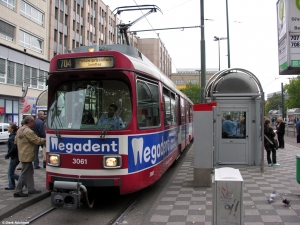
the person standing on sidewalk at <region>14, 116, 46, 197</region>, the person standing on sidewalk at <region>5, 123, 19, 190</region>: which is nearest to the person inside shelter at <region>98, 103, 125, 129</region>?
the person standing on sidewalk at <region>14, 116, 46, 197</region>

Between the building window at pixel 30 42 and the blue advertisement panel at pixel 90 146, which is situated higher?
the building window at pixel 30 42

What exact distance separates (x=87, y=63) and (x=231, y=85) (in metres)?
6.55

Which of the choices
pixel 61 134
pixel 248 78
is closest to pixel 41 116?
pixel 61 134

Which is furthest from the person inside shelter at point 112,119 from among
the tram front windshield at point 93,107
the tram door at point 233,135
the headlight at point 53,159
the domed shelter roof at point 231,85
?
the tram door at point 233,135

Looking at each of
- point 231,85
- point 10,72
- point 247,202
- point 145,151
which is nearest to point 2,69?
point 10,72

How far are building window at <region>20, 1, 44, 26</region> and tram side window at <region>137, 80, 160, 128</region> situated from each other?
2886cm

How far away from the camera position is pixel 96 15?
5122cm

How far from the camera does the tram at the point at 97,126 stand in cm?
568

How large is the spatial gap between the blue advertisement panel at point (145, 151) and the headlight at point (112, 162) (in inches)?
7.8

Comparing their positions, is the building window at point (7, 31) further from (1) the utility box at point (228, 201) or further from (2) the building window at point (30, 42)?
(1) the utility box at point (228, 201)

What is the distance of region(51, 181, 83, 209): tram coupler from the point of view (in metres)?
5.25

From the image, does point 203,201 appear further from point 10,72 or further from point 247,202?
point 10,72

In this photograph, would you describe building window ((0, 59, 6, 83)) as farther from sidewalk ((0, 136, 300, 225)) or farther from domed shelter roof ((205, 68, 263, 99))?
domed shelter roof ((205, 68, 263, 99))

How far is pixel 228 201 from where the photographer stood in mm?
4172
